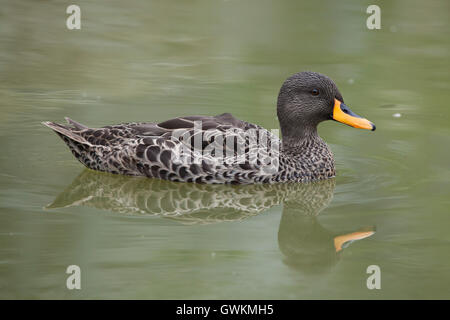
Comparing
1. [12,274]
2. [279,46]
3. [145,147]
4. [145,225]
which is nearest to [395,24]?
[279,46]

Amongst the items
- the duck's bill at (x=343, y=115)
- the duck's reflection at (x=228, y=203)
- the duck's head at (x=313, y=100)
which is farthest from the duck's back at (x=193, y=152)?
the duck's bill at (x=343, y=115)

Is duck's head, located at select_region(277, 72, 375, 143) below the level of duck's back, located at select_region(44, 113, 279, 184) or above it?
above

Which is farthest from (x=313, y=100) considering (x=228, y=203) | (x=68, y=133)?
(x=68, y=133)

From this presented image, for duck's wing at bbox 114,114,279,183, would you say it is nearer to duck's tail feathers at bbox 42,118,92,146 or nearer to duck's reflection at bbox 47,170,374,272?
duck's reflection at bbox 47,170,374,272

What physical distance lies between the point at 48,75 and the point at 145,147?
476cm

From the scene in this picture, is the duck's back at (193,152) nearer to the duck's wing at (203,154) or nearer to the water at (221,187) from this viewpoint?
the duck's wing at (203,154)

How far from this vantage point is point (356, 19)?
1658cm

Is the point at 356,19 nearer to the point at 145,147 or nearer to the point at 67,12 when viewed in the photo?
the point at 67,12

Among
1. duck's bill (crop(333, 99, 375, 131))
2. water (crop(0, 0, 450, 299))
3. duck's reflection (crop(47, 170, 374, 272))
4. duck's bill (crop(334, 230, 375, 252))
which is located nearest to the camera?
water (crop(0, 0, 450, 299))

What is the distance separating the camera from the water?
664 cm

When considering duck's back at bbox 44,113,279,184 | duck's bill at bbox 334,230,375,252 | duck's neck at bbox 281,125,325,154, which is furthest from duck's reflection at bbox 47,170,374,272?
duck's neck at bbox 281,125,325,154

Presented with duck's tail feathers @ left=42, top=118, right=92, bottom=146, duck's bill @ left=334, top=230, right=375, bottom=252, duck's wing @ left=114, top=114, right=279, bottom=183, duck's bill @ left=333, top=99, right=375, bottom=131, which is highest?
duck's bill @ left=333, top=99, right=375, bottom=131

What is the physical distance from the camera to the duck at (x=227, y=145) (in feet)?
29.1

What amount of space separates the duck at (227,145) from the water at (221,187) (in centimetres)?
17
